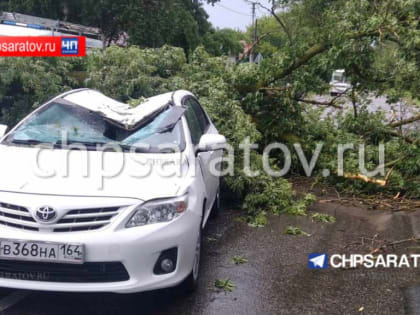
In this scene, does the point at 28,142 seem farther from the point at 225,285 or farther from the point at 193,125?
the point at 225,285

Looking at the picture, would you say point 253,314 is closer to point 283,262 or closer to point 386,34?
point 283,262

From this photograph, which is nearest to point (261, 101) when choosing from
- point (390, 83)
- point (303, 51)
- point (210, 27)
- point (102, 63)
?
point (303, 51)

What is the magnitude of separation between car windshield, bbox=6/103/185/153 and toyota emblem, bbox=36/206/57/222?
110 centimetres

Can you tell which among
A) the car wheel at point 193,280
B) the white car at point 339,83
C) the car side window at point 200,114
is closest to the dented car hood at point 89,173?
the car wheel at point 193,280

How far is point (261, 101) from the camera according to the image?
918cm

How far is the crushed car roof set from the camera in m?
4.92

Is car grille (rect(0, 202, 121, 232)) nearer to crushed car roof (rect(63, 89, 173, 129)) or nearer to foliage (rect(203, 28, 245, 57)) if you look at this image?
crushed car roof (rect(63, 89, 173, 129))

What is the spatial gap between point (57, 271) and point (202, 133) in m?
2.77

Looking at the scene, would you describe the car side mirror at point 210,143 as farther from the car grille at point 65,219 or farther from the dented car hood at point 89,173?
the car grille at point 65,219

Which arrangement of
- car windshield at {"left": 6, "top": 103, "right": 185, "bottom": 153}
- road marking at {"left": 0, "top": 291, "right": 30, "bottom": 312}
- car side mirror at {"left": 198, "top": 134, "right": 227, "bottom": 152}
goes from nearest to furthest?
road marking at {"left": 0, "top": 291, "right": 30, "bottom": 312}
car windshield at {"left": 6, "top": 103, "right": 185, "bottom": 153}
car side mirror at {"left": 198, "top": 134, "right": 227, "bottom": 152}

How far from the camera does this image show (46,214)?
3.38m

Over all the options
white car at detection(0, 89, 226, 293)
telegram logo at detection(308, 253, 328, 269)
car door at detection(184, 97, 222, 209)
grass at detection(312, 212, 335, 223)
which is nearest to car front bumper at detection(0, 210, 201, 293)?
white car at detection(0, 89, 226, 293)

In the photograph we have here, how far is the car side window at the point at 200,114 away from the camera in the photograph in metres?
5.97

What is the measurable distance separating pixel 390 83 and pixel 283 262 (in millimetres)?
4643
